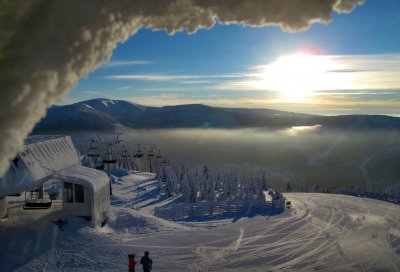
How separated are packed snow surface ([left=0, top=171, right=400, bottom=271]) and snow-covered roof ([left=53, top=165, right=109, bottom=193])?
2313mm

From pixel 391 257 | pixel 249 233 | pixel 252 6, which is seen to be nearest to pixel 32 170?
pixel 249 233

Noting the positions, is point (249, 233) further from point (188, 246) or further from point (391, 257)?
point (391, 257)

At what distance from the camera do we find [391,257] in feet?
85.5

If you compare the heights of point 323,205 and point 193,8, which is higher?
point 193,8

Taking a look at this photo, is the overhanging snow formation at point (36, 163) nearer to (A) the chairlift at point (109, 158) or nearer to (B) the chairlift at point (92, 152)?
(A) the chairlift at point (109, 158)

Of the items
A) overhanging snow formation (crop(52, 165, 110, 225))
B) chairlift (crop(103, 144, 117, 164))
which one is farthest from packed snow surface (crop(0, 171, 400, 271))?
chairlift (crop(103, 144, 117, 164))

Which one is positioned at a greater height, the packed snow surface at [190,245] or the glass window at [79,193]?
the glass window at [79,193]

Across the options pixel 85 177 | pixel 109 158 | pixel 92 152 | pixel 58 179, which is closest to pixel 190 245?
pixel 85 177

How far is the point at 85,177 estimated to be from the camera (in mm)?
29578

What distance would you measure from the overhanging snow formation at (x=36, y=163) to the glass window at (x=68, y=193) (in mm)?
1335

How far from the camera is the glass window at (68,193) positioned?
28391 millimetres

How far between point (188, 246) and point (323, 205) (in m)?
29.4

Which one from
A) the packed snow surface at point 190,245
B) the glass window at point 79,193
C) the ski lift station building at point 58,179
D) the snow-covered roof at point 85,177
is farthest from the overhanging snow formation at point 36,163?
the packed snow surface at point 190,245

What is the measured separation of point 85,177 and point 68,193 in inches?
65.9
